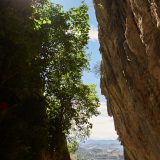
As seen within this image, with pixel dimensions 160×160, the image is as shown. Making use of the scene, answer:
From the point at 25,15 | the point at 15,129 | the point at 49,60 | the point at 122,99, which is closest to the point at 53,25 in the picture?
the point at 49,60

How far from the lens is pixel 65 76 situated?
40.1 metres

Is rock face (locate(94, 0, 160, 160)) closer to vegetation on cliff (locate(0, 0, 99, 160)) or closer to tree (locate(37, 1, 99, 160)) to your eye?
vegetation on cliff (locate(0, 0, 99, 160))

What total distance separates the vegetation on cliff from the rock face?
7202 mm

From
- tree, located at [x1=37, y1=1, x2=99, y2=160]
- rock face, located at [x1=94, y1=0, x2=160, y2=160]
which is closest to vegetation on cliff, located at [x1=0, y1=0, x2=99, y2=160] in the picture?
tree, located at [x1=37, y1=1, x2=99, y2=160]

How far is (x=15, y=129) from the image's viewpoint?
30953 millimetres

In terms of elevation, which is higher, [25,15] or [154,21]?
[25,15]

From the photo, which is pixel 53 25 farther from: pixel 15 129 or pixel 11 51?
pixel 15 129

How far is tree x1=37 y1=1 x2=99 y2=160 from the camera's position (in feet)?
126

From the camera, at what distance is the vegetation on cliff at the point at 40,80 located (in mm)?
30172

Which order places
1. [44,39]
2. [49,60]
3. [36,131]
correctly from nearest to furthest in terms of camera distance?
1. [36,131]
2. [44,39]
3. [49,60]

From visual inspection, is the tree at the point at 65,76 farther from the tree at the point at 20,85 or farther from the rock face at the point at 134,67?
the rock face at the point at 134,67

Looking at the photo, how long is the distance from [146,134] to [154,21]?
21.9 feet

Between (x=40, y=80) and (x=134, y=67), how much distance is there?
1630cm

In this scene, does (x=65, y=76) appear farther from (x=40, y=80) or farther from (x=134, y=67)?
(x=134, y=67)
